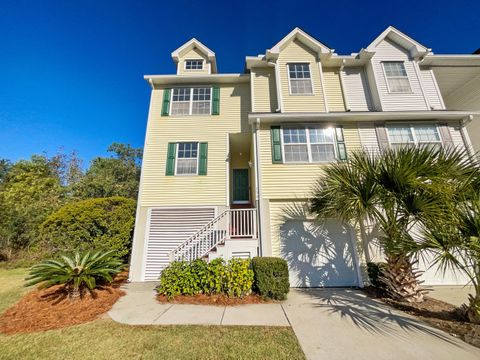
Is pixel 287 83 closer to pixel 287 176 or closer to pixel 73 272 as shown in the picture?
pixel 287 176

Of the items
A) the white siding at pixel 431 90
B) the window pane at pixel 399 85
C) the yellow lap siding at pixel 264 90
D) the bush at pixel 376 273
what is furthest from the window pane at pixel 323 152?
the white siding at pixel 431 90

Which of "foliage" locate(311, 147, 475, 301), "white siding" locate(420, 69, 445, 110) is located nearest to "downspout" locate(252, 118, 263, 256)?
"foliage" locate(311, 147, 475, 301)

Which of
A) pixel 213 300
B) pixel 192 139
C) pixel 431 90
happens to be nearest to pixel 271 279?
pixel 213 300

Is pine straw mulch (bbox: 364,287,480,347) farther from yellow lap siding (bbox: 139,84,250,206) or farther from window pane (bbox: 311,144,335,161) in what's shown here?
yellow lap siding (bbox: 139,84,250,206)

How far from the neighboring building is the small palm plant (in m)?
A: 2.10

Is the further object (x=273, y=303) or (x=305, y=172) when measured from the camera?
(x=305, y=172)

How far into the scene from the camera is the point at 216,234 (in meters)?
7.42

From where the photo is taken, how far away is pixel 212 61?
1135 cm

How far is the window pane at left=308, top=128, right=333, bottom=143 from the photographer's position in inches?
323

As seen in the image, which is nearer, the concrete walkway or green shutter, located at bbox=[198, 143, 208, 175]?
the concrete walkway

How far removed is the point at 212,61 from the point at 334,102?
23.9 feet

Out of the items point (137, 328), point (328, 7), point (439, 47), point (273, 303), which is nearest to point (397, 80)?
point (439, 47)

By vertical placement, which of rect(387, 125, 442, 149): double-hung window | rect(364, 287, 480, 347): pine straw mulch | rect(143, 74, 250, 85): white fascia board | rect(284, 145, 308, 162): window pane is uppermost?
rect(143, 74, 250, 85): white fascia board

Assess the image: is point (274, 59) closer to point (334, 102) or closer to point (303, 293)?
point (334, 102)
